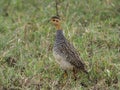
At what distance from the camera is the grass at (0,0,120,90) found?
634cm

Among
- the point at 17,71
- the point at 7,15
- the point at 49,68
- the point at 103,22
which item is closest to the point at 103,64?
the point at 49,68

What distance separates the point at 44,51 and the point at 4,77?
110 centimetres

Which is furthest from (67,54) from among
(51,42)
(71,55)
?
(51,42)

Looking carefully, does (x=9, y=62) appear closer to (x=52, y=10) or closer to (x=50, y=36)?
(x=50, y=36)

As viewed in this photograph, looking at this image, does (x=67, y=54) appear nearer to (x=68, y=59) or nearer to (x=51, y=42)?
(x=68, y=59)

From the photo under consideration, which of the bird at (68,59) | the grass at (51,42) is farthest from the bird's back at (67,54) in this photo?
the grass at (51,42)

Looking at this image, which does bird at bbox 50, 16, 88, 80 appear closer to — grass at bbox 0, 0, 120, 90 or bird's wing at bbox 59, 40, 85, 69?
bird's wing at bbox 59, 40, 85, 69

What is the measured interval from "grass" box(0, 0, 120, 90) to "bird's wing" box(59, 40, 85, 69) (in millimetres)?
229

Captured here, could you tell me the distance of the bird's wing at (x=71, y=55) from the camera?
6.37 metres

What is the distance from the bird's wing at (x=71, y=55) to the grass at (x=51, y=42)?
229 mm

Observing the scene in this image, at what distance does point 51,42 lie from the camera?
7551 mm

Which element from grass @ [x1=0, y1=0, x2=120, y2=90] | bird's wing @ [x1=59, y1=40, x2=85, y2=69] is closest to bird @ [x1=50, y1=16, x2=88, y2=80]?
bird's wing @ [x1=59, y1=40, x2=85, y2=69]

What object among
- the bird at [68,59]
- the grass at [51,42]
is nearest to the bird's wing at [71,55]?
the bird at [68,59]

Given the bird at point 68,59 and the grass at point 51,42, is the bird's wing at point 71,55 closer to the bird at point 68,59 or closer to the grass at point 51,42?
the bird at point 68,59
